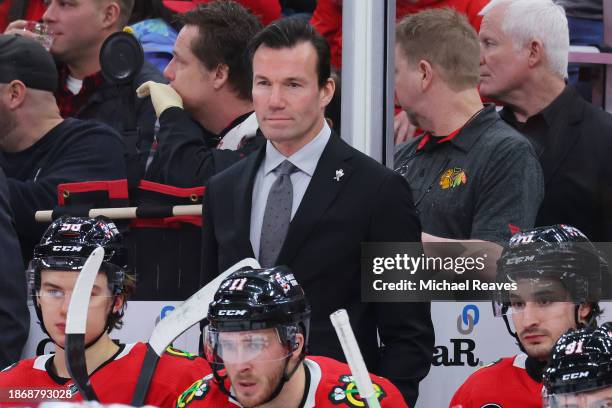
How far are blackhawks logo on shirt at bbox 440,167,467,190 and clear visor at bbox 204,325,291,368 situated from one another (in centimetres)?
107

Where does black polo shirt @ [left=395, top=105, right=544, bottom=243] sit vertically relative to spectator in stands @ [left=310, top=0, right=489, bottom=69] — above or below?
below

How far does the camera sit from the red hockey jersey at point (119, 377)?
13.9 feet

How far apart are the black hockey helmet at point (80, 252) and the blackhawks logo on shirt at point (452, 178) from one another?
3.41 ft

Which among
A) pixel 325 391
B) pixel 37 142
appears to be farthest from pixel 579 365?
pixel 37 142

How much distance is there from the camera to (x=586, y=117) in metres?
4.71

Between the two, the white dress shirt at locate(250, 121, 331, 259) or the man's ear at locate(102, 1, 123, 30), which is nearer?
the white dress shirt at locate(250, 121, 331, 259)

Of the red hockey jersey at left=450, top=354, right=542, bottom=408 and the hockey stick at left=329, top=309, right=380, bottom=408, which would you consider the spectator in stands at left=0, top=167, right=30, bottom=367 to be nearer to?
the red hockey jersey at left=450, top=354, right=542, bottom=408

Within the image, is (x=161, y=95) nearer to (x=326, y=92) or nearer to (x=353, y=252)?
(x=326, y=92)

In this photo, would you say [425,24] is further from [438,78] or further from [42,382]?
[42,382]

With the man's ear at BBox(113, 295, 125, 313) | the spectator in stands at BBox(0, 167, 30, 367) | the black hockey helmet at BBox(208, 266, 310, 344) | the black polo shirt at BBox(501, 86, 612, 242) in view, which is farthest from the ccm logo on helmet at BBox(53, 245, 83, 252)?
the black polo shirt at BBox(501, 86, 612, 242)

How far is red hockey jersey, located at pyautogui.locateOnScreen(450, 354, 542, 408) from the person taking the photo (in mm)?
4113

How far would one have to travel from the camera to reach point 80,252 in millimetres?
4375

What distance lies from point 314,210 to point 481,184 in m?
0.59

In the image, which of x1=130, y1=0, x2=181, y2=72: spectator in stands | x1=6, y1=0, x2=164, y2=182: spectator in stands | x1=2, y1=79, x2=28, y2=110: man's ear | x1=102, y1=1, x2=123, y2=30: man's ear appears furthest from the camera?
x1=130, y1=0, x2=181, y2=72: spectator in stands
